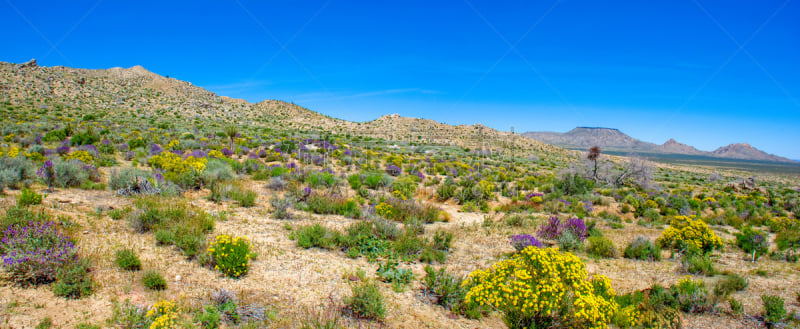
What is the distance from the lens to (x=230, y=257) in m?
5.64

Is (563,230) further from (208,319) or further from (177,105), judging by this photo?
(177,105)

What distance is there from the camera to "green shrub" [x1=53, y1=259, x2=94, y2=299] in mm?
4504

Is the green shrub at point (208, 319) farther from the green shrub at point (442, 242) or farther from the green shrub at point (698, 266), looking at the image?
the green shrub at point (698, 266)

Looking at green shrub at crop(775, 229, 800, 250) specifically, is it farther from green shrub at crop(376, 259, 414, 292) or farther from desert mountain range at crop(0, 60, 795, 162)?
desert mountain range at crop(0, 60, 795, 162)

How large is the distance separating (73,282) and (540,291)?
19.9 feet

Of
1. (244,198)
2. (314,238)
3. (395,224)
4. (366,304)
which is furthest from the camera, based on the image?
(244,198)

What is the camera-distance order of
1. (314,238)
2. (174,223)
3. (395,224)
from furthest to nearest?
(395,224) < (314,238) < (174,223)

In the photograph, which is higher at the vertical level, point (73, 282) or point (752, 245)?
point (73, 282)

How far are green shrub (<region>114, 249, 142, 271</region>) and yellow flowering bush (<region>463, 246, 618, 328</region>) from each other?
5185 millimetres

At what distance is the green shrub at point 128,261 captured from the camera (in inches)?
210

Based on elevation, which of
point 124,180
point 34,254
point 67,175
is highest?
point 67,175

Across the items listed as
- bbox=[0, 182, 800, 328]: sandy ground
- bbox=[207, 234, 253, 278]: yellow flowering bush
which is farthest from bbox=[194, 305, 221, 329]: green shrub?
bbox=[207, 234, 253, 278]: yellow flowering bush

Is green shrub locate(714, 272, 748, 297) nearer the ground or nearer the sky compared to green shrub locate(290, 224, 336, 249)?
nearer the ground

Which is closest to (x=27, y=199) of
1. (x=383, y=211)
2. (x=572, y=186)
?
(x=383, y=211)
